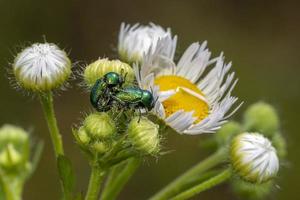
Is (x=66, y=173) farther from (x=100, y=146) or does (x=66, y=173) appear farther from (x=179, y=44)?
(x=179, y=44)

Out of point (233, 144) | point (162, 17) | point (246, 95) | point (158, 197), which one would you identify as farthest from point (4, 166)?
point (162, 17)

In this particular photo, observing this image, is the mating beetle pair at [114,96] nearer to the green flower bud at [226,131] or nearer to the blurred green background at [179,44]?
the green flower bud at [226,131]

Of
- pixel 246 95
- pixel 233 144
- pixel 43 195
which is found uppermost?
pixel 233 144

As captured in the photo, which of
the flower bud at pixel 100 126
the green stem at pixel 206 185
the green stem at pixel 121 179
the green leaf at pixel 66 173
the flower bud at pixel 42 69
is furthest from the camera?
the green stem at pixel 121 179

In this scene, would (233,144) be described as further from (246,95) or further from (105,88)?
(246,95)

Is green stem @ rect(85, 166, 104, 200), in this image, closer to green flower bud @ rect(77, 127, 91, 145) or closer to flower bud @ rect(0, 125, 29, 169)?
green flower bud @ rect(77, 127, 91, 145)

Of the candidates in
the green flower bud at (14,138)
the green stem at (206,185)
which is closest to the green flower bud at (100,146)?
the green stem at (206,185)

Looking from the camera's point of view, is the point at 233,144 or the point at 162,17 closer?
the point at 233,144
